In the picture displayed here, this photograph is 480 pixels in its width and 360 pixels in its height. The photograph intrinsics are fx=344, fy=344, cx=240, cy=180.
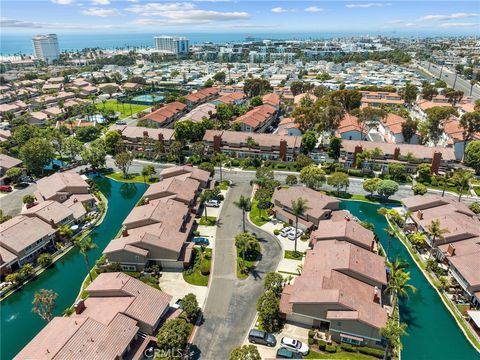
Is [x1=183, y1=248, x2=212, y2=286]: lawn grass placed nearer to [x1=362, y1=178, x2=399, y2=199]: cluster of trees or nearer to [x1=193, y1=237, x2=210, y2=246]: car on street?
[x1=193, y1=237, x2=210, y2=246]: car on street

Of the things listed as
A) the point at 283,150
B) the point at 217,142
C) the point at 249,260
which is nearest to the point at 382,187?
the point at 283,150

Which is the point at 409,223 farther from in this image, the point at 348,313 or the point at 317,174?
the point at 348,313

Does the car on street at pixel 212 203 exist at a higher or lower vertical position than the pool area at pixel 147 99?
lower

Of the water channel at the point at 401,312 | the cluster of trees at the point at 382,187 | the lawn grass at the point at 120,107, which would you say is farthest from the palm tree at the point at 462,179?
the lawn grass at the point at 120,107

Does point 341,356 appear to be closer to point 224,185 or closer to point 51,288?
point 51,288

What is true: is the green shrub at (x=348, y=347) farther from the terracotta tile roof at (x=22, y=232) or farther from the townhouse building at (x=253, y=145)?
the townhouse building at (x=253, y=145)

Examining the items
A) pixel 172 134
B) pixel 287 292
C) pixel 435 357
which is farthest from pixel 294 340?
pixel 172 134
